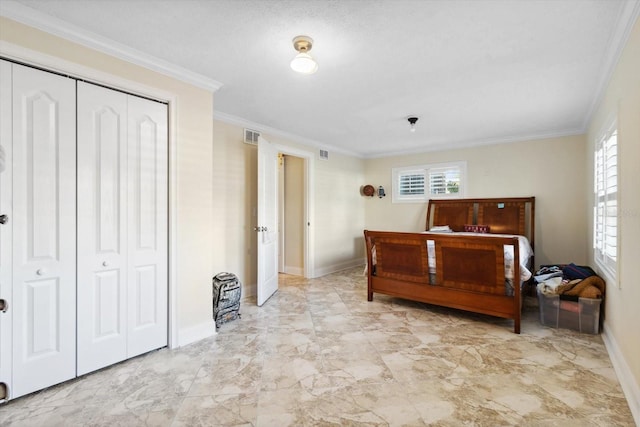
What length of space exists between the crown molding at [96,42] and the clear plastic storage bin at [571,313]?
4012 millimetres

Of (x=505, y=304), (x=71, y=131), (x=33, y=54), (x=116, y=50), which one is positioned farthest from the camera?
(x=505, y=304)

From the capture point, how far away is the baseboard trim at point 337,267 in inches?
219

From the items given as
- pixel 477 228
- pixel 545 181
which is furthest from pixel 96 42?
pixel 545 181

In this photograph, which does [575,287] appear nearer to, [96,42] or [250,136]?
[250,136]

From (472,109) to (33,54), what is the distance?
4059mm

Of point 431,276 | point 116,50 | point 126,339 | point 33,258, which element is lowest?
point 126,339

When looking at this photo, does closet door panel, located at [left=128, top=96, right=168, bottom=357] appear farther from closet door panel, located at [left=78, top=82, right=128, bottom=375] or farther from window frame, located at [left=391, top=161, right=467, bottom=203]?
window frame, located at [left=391, top=161, right=467, bottom=203]

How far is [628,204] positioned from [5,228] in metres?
4.01

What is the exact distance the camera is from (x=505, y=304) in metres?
3.10

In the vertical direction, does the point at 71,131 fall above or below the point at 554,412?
above

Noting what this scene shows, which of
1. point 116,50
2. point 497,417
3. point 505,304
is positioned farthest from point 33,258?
point 505,304

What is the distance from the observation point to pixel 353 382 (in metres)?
2.15

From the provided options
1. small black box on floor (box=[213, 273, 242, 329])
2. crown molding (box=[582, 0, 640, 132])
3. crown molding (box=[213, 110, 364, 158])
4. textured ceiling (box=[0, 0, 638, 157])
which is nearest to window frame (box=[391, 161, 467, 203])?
crown molding (box=[213, 110, 364, 158])

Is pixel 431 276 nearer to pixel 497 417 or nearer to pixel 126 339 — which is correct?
pixel 497 417
